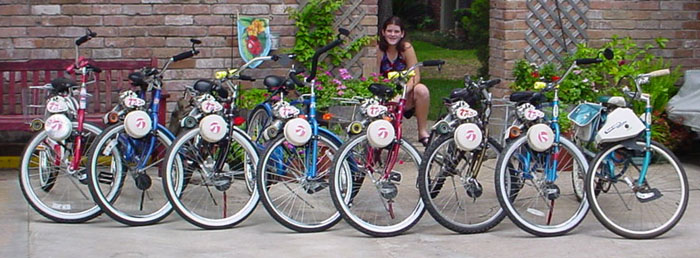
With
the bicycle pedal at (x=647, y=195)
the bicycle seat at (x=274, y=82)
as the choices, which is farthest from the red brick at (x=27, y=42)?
the bicycle pedal at (x=647, y=195)

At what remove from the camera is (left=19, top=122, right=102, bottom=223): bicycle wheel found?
6.85 metres

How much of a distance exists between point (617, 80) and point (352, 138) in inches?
126

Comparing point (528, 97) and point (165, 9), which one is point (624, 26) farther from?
point (165, 9)

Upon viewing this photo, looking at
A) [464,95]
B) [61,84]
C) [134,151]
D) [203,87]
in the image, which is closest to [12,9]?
[61,84]

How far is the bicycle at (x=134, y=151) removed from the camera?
6754mm

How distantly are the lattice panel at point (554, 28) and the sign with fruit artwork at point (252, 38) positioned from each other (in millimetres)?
2185

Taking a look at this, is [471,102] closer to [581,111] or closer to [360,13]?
[581,111]

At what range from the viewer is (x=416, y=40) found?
882 inches

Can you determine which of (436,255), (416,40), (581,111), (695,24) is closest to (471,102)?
(581,111)

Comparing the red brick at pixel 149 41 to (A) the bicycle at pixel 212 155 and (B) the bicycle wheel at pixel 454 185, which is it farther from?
(B) the bicycle wheel at pixel 454 185

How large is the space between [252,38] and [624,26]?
3188 millimetres

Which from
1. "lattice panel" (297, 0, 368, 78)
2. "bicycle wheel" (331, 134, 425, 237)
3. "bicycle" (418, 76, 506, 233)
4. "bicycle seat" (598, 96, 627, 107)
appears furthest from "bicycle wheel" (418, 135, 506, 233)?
"lattice panel" (297, 0, 368, 78)

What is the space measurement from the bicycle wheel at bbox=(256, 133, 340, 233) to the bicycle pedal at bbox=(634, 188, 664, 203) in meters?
1.85

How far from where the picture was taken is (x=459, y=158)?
693 centimetres
